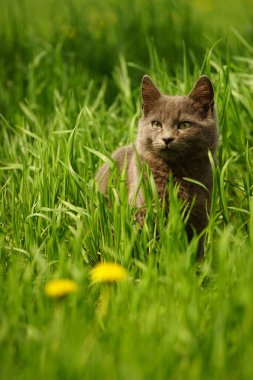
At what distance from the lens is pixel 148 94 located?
121 inches

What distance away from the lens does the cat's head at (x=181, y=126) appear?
9.37ft

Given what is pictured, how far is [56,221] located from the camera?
8.96 feet

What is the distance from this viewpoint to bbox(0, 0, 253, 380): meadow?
1809 millimetres

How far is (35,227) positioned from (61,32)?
8.83 ft

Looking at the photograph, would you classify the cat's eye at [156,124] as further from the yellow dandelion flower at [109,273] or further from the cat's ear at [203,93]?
the yellow dandelion flower at [109,273]

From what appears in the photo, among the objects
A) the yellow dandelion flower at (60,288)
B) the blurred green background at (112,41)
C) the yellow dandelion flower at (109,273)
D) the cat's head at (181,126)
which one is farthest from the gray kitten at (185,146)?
the blurred green background at (112,41)

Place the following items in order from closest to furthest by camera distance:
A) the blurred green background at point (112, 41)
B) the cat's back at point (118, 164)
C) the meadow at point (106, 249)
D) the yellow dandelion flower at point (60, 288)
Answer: the meadow at point (106, 249)
the yellow dandelion flower at point (60, 288)
the cat's back at point (118, 164)
the blurred green background at point (112, 41)

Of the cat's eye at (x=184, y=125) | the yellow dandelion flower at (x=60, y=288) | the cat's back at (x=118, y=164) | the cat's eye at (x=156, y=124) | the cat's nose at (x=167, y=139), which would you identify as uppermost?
the cat's eye at (x=184, y=125)

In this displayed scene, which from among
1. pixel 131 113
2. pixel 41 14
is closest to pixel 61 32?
pixel 131 113

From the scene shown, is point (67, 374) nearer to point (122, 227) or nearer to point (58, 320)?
point (58, 320)

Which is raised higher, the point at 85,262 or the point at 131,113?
the point at 131,113

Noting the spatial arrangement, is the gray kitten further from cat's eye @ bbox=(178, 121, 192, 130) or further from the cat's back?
the cat's back

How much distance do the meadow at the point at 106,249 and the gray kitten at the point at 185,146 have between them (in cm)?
11

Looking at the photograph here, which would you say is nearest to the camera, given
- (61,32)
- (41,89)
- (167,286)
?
(167,286)
